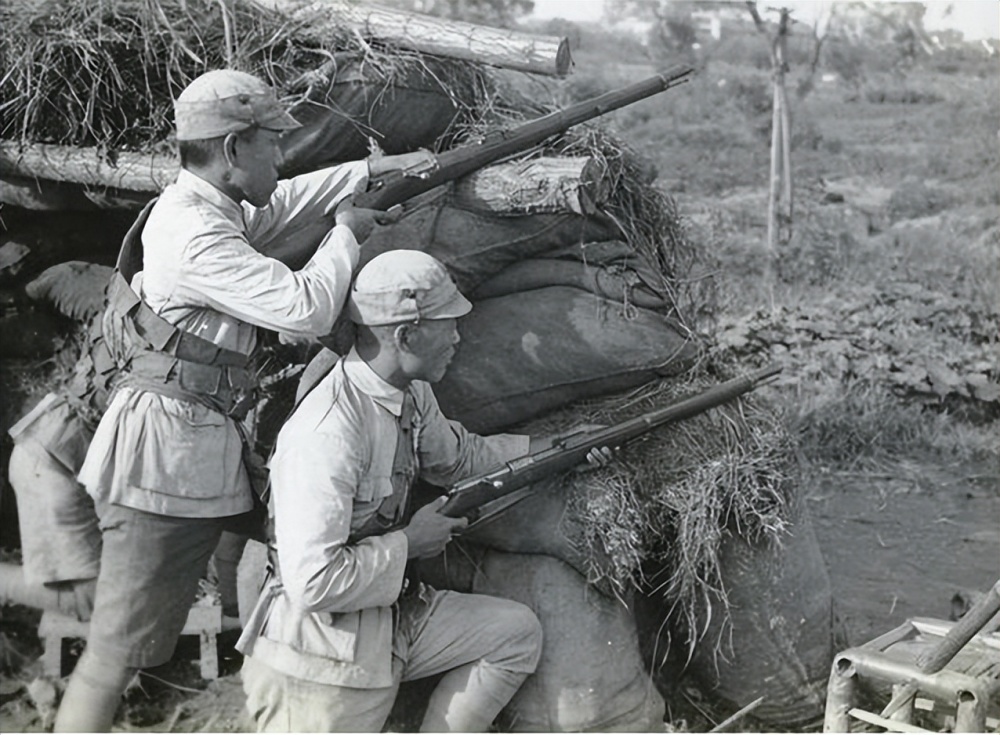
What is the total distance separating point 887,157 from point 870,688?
3.00m

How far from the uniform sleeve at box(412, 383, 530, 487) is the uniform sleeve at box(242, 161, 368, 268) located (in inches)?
22.4

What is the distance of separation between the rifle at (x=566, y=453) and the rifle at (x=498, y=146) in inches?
35.8

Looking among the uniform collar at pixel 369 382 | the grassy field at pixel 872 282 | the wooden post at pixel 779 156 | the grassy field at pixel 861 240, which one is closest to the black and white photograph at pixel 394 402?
the uniform collar at pixel 369 382

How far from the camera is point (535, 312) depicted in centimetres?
401

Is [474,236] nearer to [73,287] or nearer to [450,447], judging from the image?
[450,447]

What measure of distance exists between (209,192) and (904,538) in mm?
3386

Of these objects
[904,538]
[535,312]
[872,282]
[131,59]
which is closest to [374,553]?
[535,312]

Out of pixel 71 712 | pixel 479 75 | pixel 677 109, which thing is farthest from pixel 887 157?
pixel 71 712

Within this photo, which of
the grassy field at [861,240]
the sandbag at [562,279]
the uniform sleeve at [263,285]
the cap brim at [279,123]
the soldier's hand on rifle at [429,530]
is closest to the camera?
the uniform sleeve at [263,285]

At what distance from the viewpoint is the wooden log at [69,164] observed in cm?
384

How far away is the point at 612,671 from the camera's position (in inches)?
152

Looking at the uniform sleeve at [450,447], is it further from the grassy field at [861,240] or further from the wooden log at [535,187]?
the grassy field at [861,240]

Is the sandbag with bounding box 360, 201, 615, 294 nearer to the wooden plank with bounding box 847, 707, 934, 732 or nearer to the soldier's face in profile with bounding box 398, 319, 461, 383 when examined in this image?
the soldier's face in profile with bounding box 398, 319, 461, 383

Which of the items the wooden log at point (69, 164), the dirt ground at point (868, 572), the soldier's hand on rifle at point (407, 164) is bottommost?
the dirt ground at point (868, 572)
